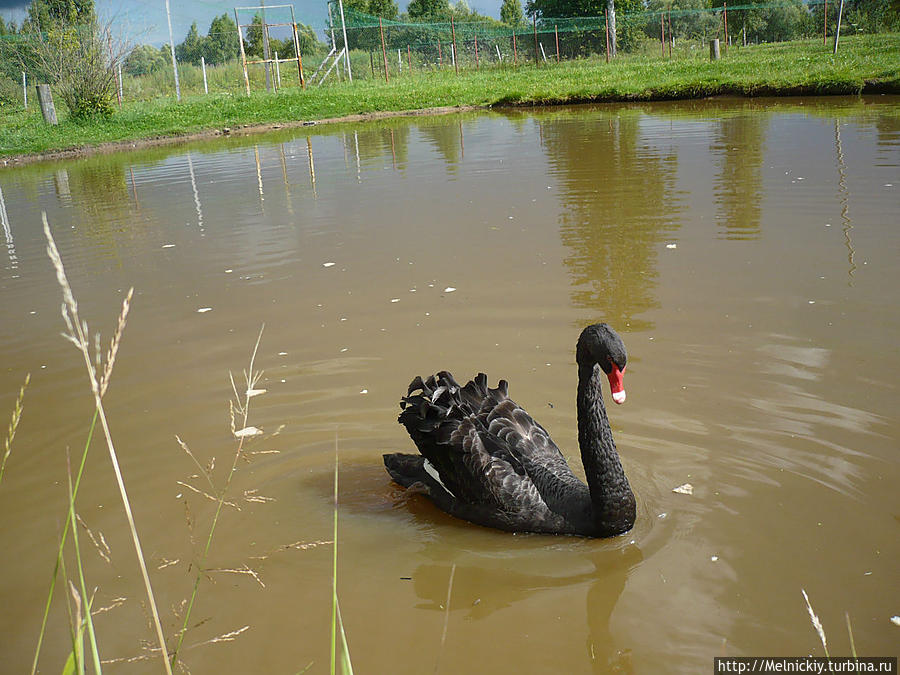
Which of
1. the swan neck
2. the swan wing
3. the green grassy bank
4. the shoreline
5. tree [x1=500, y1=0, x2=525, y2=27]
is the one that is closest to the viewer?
the swan neck

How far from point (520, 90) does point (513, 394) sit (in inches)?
825

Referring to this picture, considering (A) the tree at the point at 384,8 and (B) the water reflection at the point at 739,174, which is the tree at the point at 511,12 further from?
(B) the water reflection at the point at 739,174

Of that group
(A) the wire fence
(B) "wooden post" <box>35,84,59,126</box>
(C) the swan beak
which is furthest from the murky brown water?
(A) the wire fence

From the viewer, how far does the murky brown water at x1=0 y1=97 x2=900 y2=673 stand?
9.06 ft

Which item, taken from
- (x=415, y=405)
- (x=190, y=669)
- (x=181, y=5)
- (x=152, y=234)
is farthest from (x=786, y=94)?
(x=181, y=5)

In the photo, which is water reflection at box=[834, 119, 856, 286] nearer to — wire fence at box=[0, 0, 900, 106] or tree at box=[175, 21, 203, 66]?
wire fence at box=[0, 0, 900, 106]

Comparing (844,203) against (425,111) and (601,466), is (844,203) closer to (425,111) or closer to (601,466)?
(601,466)

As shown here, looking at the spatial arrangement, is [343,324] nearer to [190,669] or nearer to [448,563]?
[448,563]

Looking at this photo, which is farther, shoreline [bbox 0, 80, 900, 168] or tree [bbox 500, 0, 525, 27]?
tree [bbox 500, 0, 525, 27]

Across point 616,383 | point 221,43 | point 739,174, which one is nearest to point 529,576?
point 616,383

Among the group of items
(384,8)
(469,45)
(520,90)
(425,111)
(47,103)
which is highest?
(384,8)

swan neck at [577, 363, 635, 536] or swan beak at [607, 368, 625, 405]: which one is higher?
swan beak at [607, 368, 625, 405]

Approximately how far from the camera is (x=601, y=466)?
3.02 metres

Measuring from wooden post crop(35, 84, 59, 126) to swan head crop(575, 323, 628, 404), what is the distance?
21058mm
